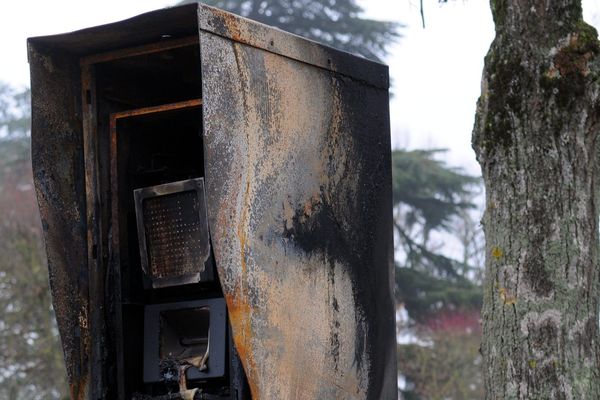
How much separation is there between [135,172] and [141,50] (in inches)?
24.0

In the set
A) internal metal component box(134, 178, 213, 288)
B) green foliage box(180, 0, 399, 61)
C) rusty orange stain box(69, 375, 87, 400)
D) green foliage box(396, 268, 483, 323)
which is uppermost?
green foliage box(180, 0, 399, 61)

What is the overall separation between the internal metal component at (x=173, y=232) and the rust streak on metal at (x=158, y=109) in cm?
31

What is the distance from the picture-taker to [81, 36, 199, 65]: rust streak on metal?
456 centimetres

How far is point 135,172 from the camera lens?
16.5 feet

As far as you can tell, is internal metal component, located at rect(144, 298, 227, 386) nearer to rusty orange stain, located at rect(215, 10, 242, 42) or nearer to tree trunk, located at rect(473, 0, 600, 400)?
rusty orange stain, located at rect(215, 10, 242, 42)

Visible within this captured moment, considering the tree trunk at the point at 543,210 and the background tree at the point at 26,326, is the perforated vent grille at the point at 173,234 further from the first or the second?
the background tree at the point at 26,326

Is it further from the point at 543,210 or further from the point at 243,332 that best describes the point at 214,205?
the point at 543,210

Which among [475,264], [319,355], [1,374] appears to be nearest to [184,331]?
[319,355]

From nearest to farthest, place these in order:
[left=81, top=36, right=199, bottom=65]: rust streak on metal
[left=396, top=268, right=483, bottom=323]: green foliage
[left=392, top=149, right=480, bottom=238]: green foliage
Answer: [left=81, top=36, right=199, bottom=65]: rust streak on metal, [left=396, top=268, right=483, bottom=323]: green foliage, [left=392, top=149, right=480, bottom=238]: green foliage

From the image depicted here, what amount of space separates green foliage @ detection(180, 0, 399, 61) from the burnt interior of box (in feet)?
54.4

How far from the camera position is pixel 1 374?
14.8 m

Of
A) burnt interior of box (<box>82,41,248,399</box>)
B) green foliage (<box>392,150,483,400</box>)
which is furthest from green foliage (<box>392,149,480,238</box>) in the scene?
burnt interior of box (<box>82,41,248,399</box>)

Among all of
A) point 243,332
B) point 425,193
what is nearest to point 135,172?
point 243,332

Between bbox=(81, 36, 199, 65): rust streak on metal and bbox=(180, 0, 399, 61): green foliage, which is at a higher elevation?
bbox=(180, 0, 399, 61): green foliage
